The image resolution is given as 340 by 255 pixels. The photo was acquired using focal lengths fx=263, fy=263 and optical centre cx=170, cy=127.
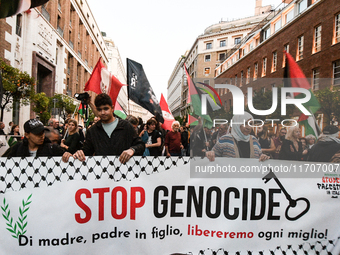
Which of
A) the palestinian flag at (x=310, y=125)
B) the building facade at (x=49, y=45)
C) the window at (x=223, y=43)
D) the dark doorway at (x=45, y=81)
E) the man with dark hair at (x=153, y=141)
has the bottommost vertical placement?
the man with dark hair at (x=153, y=141)

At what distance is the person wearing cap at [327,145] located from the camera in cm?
264

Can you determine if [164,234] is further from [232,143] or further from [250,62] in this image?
[250,62]

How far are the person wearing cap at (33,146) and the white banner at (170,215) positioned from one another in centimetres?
27

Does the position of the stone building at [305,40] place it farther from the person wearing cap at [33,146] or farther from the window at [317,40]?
the person wearing cap at [33,146]

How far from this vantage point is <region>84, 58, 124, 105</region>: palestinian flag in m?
6.59

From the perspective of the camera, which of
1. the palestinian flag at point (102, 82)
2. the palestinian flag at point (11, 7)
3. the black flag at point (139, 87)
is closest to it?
the palestinian flag at point (11, 7)

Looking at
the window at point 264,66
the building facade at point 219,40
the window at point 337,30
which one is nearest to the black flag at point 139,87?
the window at point 337,30

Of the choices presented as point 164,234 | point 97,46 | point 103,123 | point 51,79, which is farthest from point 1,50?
point 97,46

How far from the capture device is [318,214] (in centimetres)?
262

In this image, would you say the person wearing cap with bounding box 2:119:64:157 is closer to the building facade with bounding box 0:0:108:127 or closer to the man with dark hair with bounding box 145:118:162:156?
the man with dark hair with bounding box 145:118:162:156

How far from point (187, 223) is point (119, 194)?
0.73m

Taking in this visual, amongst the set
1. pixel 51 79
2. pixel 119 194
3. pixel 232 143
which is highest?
pixel 51 79

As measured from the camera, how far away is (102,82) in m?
6.61

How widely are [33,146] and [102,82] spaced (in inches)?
154
